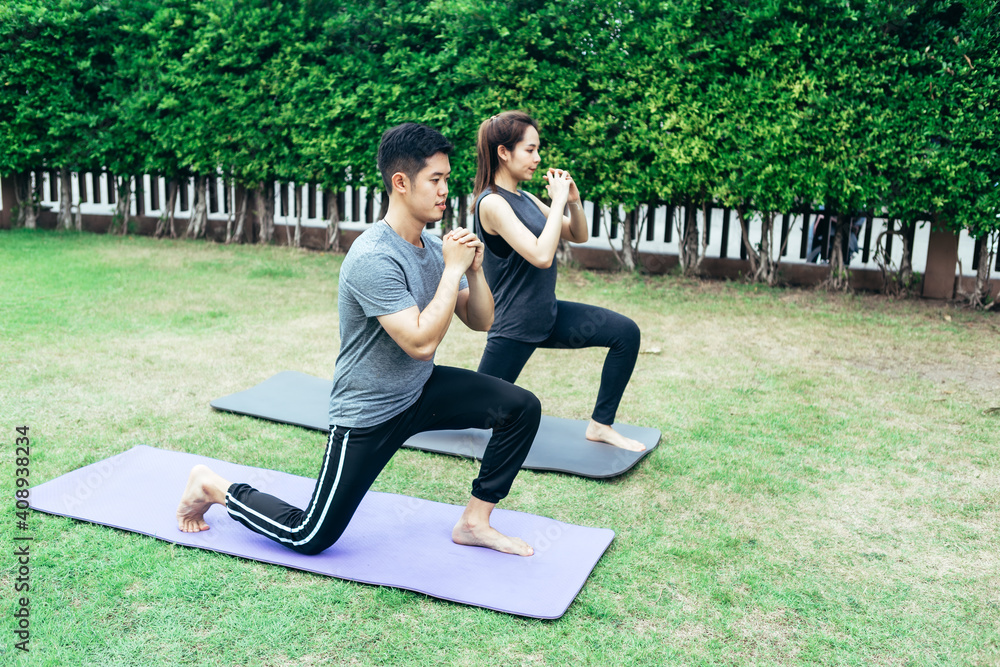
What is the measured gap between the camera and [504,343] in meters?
4.26

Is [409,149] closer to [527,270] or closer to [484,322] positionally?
[484,322]

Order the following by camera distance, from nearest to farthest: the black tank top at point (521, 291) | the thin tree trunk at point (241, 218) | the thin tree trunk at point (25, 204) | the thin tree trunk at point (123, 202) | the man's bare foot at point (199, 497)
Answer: the man's bare foot at point (199, 497), the black tank top at point (521, 291), the thin tree trunk at point (241, 218), the thin tree trunk at point (123, 202), the thin tree trunk at point (25, 204)

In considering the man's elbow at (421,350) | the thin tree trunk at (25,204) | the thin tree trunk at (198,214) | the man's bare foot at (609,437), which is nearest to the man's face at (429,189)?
the man's elbow at (421,350)

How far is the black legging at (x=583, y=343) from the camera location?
4.27m

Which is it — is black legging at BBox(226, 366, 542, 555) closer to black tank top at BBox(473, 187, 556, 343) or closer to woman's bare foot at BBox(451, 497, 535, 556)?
woman's bare foot at BBox(451, 497, 535, 556)

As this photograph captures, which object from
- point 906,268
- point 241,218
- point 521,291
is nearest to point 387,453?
point 521,291

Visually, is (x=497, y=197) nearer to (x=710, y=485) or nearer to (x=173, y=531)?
(x=710, y=485)

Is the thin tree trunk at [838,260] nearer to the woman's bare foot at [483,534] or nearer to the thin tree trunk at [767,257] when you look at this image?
the thin tree trunk at [767,257]

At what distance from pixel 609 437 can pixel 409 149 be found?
2.11 meters

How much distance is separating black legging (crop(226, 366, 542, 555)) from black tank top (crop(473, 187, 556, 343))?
2.98ft

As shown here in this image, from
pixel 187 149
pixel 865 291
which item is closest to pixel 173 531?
pixel 865 291

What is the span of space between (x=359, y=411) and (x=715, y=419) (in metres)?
2.63

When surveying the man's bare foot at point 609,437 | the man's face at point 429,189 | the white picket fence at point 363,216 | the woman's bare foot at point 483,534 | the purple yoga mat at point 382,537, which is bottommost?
the purple yoga mat at point 382,537

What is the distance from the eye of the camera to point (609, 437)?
4.51m
